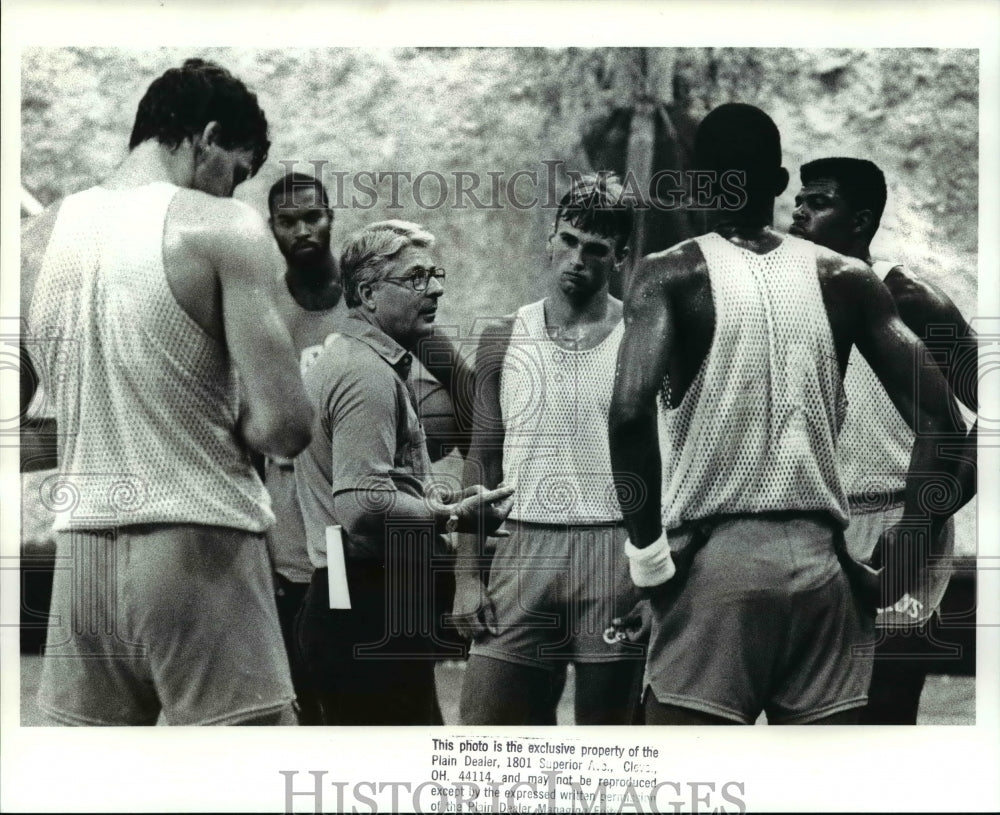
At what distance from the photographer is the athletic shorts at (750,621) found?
418cm

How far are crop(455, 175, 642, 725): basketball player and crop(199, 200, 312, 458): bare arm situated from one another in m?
0.63

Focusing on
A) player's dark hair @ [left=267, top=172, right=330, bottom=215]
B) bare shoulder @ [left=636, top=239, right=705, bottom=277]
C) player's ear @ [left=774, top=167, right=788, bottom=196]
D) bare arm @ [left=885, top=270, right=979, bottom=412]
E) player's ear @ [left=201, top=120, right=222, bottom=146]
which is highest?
player's ear @ [left=201, top=120, right=222, bottom=146]

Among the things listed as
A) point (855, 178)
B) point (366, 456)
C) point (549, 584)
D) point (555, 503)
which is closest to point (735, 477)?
point (555, 503)

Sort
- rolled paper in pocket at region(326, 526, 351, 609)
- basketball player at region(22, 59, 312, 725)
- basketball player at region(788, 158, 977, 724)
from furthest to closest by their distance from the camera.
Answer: basketball player at region(788, 158, 977, 724)
rolled paper in pocket at region(326, 526, 351, 609)
basketball player at region(22, 59, 312, 725)

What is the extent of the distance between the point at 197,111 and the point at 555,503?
5.97 feet

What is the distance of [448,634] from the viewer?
165 inches

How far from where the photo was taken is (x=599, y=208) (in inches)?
166

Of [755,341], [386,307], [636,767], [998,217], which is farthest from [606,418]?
[998,217]

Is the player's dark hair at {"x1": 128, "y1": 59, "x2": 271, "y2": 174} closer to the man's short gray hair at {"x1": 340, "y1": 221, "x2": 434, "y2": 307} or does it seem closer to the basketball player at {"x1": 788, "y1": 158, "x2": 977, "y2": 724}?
the man's short gray hair at {"x1": 340, "y1": 221, "x2": 434, "y2": 307}

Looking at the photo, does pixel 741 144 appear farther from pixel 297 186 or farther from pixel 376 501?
pixel 376 501

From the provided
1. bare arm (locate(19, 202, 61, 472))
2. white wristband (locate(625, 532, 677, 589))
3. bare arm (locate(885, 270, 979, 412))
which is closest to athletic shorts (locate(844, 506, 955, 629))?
bare arm (locate(885, 270, 979, 412))

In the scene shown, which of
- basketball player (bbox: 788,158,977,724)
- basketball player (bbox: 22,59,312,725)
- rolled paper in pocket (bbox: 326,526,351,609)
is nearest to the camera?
basketball player (bbox: 22,59,312,725)

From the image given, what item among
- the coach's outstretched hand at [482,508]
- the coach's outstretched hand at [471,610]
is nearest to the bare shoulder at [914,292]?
the coach's outstretched hand at [482,508]

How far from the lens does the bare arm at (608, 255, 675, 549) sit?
4188 mm
